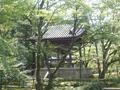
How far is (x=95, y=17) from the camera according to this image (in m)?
22.7

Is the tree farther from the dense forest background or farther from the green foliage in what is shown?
the green foliage

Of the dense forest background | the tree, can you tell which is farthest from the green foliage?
the tree

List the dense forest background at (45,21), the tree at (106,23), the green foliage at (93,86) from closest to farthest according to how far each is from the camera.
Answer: the dense forest background at (45,21)
the green foliage at (93,86)
the tree at (106,23)

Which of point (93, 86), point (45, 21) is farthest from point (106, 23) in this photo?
point (93, 86)

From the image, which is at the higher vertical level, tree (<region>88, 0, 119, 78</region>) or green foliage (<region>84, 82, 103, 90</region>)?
tree (<region>88, 0, 119, 78</region>)

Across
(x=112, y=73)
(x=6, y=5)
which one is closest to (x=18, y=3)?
(x=6, y=5)

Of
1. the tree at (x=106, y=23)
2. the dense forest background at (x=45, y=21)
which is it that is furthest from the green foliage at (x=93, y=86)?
the tree at (x=106, y=23)

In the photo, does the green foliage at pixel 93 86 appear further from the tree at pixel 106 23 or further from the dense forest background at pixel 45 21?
the tree at pixel 106 23

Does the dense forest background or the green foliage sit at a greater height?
the dense forest background

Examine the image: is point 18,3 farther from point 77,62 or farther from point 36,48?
point 77,62

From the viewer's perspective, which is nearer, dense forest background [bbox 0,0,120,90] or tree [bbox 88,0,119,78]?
dense forest background [bbox 0,0,120,90]

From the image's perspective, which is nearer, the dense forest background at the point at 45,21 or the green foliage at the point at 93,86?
the dense forest background at the point at 45,21

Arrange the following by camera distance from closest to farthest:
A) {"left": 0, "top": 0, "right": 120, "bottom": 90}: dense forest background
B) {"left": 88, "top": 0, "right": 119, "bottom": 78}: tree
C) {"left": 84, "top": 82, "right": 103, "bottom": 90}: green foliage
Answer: {"left": 0, "top": 0, "right": 120, "bottom": 90}: dense forest background → {"left": 84, "top": 82, "right": 103, "bottom": 90}: green foliage → {"left": 88, "top": 0, "right": 119, "bottom": 78}: tree

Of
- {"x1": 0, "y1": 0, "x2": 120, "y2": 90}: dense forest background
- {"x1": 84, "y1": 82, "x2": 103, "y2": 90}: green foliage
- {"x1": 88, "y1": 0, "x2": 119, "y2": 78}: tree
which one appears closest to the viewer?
{"x1": 0, "y1": 0, "x2": 120, "y2": 90}: dense forest background
